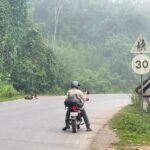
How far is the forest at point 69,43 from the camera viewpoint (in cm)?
6272

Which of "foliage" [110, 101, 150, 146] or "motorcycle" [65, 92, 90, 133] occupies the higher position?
"motorcycle" [65, 92, 90, 133]

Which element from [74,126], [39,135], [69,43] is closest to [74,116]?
[74,126]

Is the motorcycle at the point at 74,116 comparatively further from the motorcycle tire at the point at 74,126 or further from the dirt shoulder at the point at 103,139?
the dirt shoulder at the point at 103,139

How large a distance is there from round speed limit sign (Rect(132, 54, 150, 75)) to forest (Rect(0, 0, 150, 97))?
3664 centimetres

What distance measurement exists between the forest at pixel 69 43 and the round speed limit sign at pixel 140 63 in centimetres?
3664

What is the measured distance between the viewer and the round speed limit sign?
17938 millimetres

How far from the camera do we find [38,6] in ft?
360

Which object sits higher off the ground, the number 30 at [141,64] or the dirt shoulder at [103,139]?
the number 30 at [141,64]

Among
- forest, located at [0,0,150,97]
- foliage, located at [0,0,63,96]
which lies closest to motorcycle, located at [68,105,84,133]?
forest, located at [0,0,150,97]

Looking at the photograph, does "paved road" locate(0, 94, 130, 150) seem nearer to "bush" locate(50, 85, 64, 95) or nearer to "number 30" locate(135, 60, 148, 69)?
"number 30" locate(135, 60, 148, 69)

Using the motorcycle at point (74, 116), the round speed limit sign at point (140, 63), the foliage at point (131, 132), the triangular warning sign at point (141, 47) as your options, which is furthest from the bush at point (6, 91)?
the round speed limit sign at point (140, 63)

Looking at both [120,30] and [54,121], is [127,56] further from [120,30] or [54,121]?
[54,121]

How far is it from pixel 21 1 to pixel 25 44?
5.64 m

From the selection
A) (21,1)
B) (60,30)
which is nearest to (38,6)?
(60,30)
